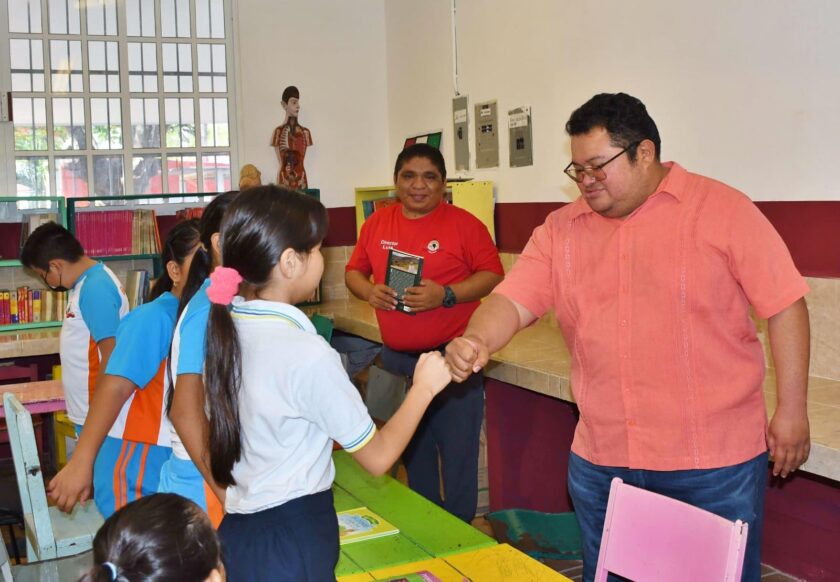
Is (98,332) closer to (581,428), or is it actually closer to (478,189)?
(581,428)

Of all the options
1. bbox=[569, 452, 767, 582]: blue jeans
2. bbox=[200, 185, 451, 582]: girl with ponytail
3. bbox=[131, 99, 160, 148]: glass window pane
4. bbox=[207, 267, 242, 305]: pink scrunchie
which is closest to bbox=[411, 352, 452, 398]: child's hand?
bbox=[200, 185, 451, 582]: girl with ponytail

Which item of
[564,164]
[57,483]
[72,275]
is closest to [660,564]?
[57,483]

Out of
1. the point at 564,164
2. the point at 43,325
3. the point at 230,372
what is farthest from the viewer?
the point at 43,325

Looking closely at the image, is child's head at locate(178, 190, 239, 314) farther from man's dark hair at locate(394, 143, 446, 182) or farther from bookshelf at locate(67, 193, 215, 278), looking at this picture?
bookshelf at locate(67, 193, 215, 278)

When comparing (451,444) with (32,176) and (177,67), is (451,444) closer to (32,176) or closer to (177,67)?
(32,176)

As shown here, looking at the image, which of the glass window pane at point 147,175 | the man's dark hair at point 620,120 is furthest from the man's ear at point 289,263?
the glass window pane at point 147,175

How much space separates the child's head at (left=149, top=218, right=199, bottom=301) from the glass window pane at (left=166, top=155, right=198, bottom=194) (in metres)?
4.45

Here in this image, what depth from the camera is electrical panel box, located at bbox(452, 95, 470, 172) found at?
6180 millimetres

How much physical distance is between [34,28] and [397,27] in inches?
104

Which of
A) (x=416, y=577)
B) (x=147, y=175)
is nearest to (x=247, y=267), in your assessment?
(x=416, y=577)

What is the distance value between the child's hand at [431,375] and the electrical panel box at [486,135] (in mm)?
4084

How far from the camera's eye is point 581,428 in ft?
7.96

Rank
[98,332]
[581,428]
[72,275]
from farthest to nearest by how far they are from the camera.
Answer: [72,275] < [98,332] < [581,428]

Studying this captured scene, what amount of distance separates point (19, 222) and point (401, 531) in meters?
5.08
